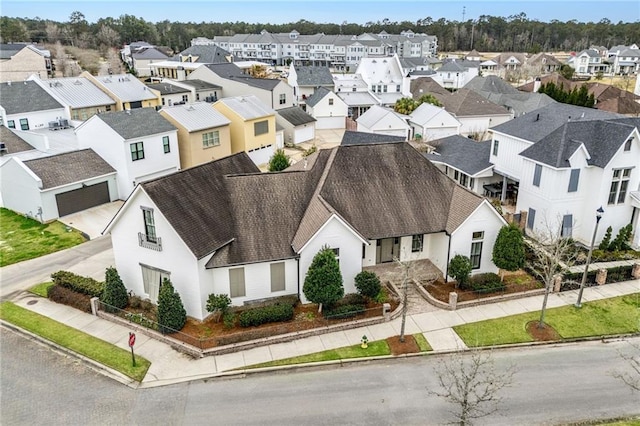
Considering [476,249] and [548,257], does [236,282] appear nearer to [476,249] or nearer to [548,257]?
[476,249]

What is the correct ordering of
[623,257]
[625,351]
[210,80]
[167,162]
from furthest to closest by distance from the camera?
1. [210,80]
2. [167,162]
3. [623,257]
4. [625,351]

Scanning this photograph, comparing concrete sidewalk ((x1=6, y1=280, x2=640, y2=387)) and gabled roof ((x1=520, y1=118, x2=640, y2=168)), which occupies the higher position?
gabled roof ((x1=520, y1=118, x2=640, y2=168))

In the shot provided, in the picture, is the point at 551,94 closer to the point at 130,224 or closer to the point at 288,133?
the point at 288,133

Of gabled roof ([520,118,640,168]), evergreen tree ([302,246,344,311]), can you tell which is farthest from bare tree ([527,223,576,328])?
evergreen tree ([302,246,344,311])

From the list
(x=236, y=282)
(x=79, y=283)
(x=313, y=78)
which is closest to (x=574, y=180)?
(x=236, y=282)

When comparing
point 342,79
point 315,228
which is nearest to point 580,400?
point 315,228

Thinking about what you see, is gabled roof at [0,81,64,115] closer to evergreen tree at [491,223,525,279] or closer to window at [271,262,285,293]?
window at [271,262,285,293]

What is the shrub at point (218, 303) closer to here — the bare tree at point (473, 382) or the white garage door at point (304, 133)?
the bare tree at point (473, 382)
